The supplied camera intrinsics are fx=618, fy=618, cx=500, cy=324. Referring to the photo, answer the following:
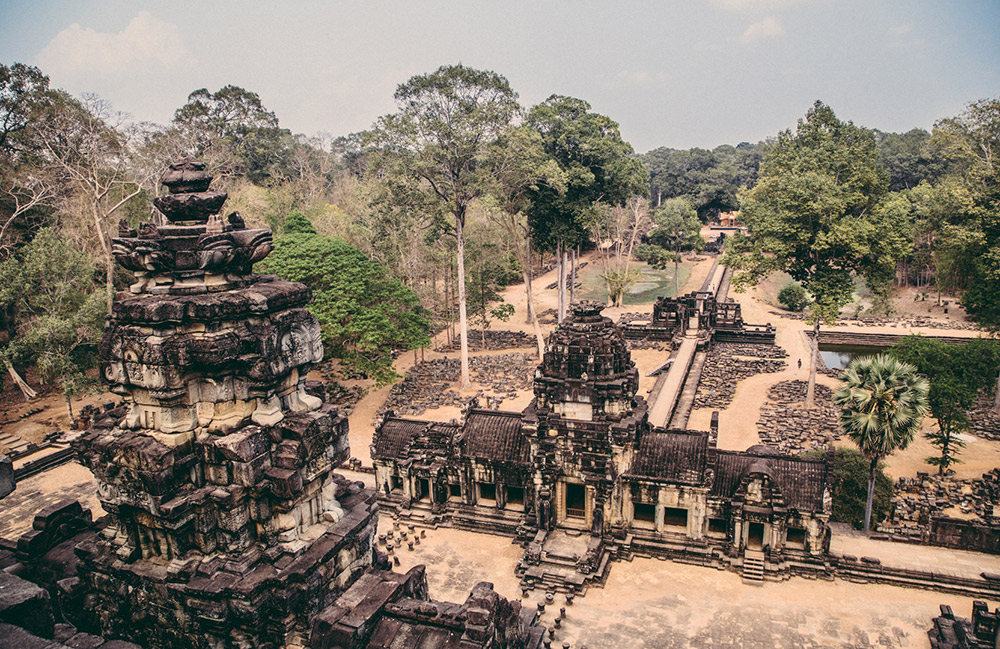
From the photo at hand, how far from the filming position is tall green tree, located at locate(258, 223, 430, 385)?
106ft

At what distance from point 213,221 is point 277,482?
4489mm

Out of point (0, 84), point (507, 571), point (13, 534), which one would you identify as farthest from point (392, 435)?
point (0, 84)

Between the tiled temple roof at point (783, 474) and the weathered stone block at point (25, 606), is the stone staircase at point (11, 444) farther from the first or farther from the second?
the tiled temple roof at point (783, 474)

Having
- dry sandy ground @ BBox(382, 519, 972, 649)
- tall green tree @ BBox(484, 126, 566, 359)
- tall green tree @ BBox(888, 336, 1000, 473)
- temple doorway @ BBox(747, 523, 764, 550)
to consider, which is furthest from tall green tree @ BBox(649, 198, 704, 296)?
dry sandy ground @ BBox(382, 519, 972, 649)

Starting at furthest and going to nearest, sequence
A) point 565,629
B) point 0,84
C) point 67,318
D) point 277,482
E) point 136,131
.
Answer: point 136,131 → point 0,84 → point 67,318 → point 565,629 → point 277,482

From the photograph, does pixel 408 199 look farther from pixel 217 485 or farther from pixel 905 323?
pixel 905 323

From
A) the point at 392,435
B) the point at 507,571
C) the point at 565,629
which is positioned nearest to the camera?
the point at 565,629

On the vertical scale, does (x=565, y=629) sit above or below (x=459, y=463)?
below

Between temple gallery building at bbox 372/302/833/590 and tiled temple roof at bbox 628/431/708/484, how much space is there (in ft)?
0.11

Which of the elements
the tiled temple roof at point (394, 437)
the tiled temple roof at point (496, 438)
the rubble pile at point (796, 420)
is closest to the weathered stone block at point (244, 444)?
the tiled temple roof at point (496, 438)

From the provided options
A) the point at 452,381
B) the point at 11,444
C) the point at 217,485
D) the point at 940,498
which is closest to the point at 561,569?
the point at 217,485

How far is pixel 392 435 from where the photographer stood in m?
24.1

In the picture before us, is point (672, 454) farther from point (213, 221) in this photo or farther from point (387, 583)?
point (213, 221)

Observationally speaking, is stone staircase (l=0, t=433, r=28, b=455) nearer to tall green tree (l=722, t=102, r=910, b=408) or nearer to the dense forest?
the dense forest
